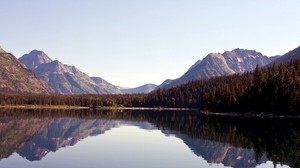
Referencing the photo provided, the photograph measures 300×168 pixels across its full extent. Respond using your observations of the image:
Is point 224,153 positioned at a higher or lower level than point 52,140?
lower

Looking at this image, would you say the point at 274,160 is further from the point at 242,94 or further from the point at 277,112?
the point at 242,94

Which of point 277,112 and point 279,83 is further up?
point 279,83

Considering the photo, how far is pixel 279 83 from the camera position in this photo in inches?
6535

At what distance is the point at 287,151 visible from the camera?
67875 millimetres

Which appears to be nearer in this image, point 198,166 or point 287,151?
point 198,166

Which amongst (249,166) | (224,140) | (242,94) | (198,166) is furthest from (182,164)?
(242,94)

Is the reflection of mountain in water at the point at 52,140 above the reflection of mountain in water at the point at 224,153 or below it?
above

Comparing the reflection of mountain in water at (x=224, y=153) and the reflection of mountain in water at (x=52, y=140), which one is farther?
the reflection of mountain in water at (x=52, y=140)

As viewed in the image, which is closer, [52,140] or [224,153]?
[224,153]

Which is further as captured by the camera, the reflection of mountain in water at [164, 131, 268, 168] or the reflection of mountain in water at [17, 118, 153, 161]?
the reflection of mountain in water at [17, 118, 153, 161]

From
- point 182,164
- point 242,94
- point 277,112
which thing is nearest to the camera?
point 182,164

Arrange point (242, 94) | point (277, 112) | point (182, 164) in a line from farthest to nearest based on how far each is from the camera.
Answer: point (242, 94)
point (277, 112)
point (182, 164)

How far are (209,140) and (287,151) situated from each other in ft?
80.9

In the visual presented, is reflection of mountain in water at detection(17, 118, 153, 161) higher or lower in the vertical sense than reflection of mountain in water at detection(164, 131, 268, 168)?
higher
